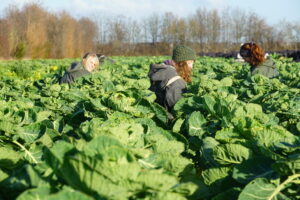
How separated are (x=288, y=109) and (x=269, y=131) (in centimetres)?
141

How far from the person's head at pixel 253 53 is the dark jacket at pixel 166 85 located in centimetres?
216

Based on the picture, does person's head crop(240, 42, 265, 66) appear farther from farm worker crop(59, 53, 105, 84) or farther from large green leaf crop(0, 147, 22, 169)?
large green leaf crop(0, 147, 22, 169)

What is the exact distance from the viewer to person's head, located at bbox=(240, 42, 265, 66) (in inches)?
270

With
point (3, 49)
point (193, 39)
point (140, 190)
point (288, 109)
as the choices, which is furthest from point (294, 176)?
point (193, 39)

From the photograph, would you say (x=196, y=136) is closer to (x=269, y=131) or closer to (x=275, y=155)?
(x=269, y=131)

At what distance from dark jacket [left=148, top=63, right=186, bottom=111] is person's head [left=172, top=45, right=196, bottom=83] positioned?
0.41m

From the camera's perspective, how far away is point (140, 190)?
4.80 ft

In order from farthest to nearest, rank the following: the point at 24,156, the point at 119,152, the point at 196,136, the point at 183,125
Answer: the point at 183,125, the point at 196,136, the point at 24,156, the point at 119,152

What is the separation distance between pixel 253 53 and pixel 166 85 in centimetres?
248

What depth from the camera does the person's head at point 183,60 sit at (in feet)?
18.1

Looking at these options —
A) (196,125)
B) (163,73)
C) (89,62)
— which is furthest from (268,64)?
(196,125)

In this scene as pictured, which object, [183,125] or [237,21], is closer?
[183,125]

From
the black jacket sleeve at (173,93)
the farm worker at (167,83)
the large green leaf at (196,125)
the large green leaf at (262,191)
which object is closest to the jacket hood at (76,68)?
the farm worker at (167,83)

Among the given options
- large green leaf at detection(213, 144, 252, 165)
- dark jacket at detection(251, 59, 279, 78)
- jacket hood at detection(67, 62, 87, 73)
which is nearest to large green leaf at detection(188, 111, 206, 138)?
large green leaf at detection(213, 144, 252, 165)
